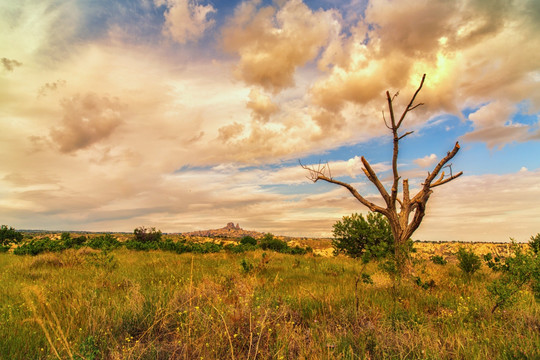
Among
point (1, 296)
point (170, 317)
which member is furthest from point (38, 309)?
point (170, 317)

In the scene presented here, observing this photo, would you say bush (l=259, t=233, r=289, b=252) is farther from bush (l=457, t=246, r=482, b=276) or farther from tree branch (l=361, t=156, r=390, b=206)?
tree branch (l=361, t=156, r=390, b=206)

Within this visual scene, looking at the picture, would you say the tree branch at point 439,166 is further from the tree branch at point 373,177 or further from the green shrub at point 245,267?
the green shrub at point 245,267

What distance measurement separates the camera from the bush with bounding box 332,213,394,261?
67.1 ft

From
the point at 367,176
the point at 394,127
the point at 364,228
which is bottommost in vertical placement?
the point at 364,228

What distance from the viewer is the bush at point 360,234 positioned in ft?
67.1

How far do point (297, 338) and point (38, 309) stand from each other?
5.09 m

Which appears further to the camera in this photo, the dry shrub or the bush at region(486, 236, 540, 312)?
the dry shrub

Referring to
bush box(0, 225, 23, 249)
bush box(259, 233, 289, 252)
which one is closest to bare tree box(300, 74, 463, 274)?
bush box(259, 233, 289, 252)

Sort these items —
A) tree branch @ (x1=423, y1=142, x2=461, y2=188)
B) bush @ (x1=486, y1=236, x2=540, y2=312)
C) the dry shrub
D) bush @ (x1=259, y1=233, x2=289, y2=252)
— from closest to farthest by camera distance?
bush @ (x1=486, y1=236, x2=540, y2=312), tree branch @ (x1=423, y1=142, x2=461, y2=188), the dry shrub, bush @ (x1=259, y1=233, x2=289, y2=252)

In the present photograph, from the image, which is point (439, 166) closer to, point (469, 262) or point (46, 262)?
point (469, 262)

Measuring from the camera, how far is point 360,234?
68.9 feet

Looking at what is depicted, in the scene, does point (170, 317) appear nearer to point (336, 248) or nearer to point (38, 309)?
point (38, 309)

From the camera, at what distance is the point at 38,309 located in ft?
18.4

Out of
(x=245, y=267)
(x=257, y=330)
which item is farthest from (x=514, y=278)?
(x=245, y=267)
